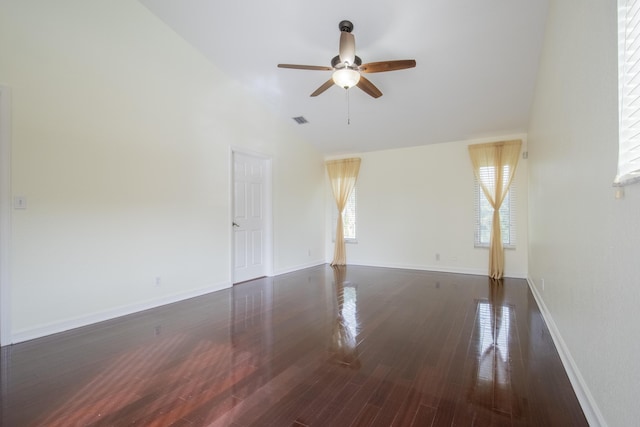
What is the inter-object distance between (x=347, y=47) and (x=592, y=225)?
7.66 ft

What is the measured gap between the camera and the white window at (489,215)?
5184 millimetres

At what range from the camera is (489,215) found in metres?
5.37

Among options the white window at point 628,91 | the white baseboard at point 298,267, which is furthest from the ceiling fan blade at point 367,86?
the white baseboard at point 298,267

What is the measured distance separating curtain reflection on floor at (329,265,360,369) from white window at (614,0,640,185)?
1926 millimetres

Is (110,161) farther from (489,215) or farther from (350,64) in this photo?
(489,215)

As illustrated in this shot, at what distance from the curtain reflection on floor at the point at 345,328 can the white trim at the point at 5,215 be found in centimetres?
287

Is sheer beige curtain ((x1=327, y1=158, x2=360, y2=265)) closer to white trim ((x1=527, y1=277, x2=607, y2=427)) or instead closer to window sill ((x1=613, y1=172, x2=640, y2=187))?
white trim ((x1=527, y1=277, x2=607, y2=427))

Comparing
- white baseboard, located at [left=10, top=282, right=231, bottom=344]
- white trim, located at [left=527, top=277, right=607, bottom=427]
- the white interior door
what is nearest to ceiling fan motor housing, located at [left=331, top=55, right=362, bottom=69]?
the white interior door

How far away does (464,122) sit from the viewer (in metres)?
4.96

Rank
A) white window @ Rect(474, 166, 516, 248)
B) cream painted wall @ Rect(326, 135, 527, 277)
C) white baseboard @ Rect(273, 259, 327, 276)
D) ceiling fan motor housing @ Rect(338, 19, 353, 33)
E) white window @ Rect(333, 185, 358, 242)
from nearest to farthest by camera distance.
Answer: ceiling fan motor housing @ Rect(338, 19, 353, 33) → white window @ Rect(474, 166, 516, 248) → cream painted wall @ Rect(326, 135, 527, 277) → white baseboard @ Rect(273, 259, 327, 276) → white window @ Rect(333, 185, 358, 242)

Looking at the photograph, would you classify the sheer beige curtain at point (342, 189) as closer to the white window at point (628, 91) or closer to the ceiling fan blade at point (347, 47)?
the ceiling fan blade at point (347, 47)

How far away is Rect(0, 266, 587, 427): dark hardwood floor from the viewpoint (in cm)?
170

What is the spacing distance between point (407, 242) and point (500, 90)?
3119 mm

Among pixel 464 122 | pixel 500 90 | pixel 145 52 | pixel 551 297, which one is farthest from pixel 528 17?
pixel 145 52
